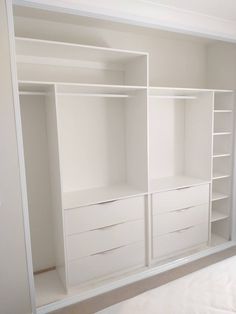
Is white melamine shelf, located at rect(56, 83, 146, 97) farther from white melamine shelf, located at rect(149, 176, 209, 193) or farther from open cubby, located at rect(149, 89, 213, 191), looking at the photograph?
white melamine shelf, located at rect(149, 176, 209, 193)

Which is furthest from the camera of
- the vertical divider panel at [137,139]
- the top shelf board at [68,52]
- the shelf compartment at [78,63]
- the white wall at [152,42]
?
the vertical divider panel at [137,139]

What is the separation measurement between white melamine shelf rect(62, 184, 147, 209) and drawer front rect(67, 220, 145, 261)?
0.87 feet

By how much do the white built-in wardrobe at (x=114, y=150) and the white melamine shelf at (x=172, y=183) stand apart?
11 mm

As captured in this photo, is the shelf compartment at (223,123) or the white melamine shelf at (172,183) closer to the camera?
the white melamine shelf at (172,183)

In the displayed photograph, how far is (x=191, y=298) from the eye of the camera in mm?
1300

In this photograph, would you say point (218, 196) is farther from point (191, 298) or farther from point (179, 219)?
point (191, 298)

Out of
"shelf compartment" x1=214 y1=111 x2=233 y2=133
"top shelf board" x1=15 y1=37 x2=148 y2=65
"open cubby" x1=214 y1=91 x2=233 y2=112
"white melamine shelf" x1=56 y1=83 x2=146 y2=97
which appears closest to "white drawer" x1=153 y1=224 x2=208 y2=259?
"shelf compartment" x1=214 y1=111 x2=233 y2=133

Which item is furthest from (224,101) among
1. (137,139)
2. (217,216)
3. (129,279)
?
(129,279)

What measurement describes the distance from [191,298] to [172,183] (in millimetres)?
1562

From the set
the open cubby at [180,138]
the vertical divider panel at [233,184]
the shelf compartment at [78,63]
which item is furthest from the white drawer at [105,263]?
the shelf compartment at [78,63]

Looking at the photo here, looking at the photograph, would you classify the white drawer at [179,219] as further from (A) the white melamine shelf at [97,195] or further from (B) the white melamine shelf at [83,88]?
(B) the white melamine shelf at [83,88]

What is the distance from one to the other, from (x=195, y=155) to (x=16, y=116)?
2.09 meters

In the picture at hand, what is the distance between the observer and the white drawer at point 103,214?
7.11 ft

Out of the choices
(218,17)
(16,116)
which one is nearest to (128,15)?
(218,17)
